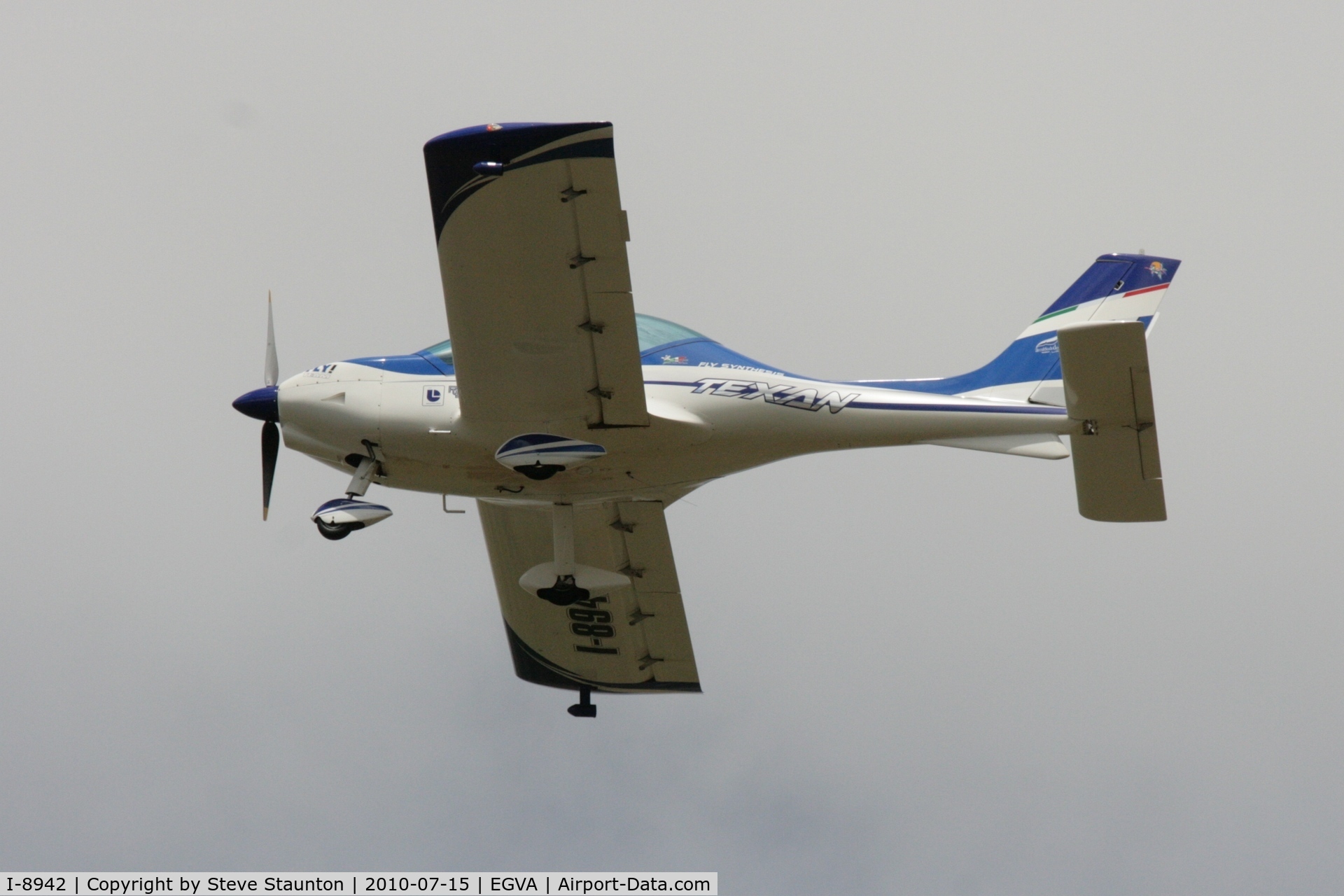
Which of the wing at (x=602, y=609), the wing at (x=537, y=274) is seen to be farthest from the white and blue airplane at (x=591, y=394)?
the wing at (x=602, y=609)

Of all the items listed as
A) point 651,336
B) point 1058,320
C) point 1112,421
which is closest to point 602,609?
point 651,336

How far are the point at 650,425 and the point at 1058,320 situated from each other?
166 inches

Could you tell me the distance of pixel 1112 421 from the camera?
43.5 feet

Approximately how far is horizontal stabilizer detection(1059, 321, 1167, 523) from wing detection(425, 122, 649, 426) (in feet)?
12.4

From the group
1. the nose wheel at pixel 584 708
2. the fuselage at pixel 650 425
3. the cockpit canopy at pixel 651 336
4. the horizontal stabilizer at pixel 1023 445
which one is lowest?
the nose wheel at pixel 584 708

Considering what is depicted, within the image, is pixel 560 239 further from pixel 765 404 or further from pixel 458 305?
pixel 765 404

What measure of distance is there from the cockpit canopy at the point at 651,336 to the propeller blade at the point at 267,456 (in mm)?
1905

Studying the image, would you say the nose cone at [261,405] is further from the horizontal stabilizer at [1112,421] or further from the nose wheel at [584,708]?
the horizontal stabilizer at [1112,421]

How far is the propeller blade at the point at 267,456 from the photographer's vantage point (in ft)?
50.8

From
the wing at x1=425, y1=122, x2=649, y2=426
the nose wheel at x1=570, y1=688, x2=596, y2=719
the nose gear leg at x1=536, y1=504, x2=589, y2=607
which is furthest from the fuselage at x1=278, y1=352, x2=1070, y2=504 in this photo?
the nose wheel at x1=570, y1=688, x2=596, y2=719

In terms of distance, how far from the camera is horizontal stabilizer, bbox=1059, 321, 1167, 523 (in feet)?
41.6

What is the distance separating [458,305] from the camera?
1326 centimetres

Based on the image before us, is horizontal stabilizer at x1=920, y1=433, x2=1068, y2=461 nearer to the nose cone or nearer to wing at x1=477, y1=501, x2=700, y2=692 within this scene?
wing at x1=477, y1=501, x2=700, y2=692

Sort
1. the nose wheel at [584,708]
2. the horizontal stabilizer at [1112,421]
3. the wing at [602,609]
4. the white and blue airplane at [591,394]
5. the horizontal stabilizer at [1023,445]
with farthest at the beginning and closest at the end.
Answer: the nose wheel at [584,708] < the wing at [602,609] < the horizontal stabilizer at [1023,445] < the horizontal stabilizer at [1112,421] < the white and blue airplane at [591,394]
